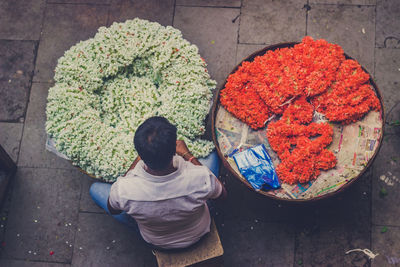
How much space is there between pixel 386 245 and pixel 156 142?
261 centimetres

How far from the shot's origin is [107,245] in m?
3.62

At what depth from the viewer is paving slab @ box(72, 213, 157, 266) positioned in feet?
11.8

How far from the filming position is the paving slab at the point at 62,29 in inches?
155

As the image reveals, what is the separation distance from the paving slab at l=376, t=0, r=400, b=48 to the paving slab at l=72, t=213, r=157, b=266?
2.99 m

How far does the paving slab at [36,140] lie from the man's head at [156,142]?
2.10 meters

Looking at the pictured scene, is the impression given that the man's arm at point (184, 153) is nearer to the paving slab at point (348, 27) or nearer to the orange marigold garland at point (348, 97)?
the orange marigold garland at point (348, 97)

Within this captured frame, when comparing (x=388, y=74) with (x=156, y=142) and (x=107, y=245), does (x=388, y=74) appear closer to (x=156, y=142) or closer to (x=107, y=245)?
(x=156, y=142)

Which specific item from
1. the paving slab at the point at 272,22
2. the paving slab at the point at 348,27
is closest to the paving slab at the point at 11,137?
the paving slab at the point at 272,22

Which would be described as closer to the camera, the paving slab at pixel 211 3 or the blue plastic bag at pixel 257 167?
the blue plastic bag at pixel 257 167

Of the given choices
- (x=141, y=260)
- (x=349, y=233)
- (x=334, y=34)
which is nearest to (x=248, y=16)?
(x=334, y=34)

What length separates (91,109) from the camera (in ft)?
9.76

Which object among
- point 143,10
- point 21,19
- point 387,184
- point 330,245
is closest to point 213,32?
point 143,10

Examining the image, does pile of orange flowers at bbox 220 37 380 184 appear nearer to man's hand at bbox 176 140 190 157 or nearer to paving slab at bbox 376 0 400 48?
man's hand at bbox 176 140 190 157

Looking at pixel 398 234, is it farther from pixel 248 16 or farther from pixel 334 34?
pixel 248 16
